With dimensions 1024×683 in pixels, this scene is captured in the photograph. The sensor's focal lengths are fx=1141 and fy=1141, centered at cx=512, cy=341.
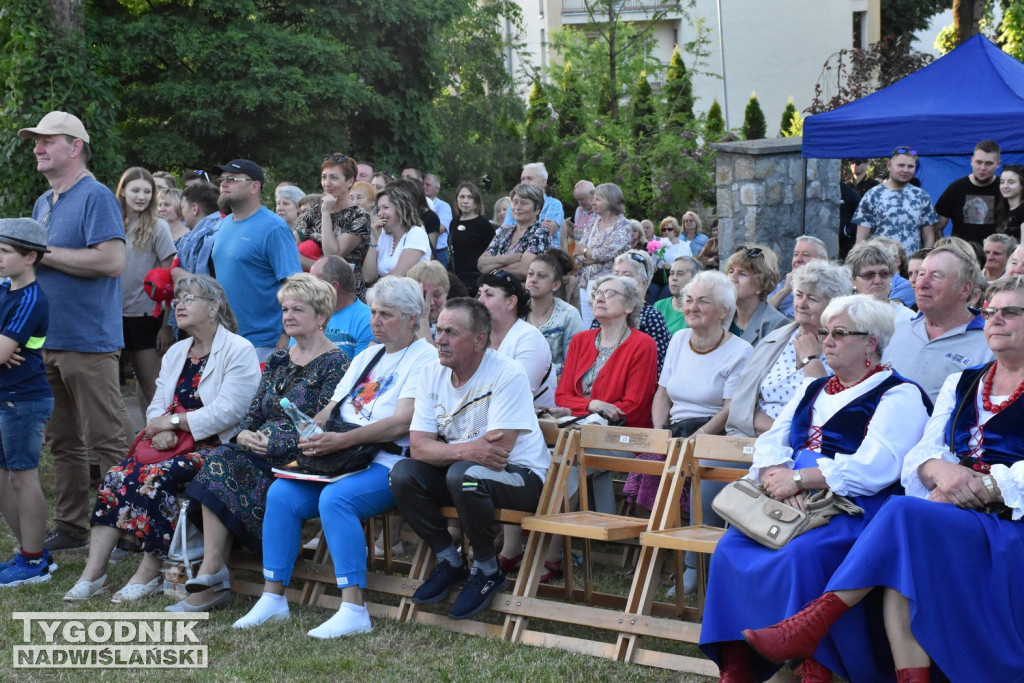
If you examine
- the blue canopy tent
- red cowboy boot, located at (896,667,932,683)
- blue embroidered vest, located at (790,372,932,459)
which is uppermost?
the blue canopy tent

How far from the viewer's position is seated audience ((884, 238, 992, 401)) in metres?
4.60

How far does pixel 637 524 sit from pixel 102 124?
27.5 ft

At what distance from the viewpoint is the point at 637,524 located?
4777 mm

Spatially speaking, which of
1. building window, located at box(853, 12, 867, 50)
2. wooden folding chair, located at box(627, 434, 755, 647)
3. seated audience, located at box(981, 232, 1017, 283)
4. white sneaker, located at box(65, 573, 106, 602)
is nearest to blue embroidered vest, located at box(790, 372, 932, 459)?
wooden folding chair, located at box(627, 434, 755, 647)

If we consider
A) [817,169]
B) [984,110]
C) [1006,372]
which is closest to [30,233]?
[1006,372]

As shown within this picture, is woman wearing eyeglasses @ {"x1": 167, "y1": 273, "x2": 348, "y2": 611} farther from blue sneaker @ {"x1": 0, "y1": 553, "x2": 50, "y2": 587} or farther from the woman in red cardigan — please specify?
the woman in red cardigan

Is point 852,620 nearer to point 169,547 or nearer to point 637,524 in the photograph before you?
point 637,524

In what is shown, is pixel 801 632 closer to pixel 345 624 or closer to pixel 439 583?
pixel 439 583

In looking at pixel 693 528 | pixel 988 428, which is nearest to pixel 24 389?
pixel 693 528

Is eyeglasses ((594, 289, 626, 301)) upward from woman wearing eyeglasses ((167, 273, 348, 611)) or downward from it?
upward

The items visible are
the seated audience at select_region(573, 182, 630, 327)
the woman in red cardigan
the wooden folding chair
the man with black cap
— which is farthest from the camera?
the seated audience at select_region(573, 182, 630, 327)

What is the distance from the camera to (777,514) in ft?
12.8

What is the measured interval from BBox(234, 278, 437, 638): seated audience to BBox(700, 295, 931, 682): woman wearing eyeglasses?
1.70m

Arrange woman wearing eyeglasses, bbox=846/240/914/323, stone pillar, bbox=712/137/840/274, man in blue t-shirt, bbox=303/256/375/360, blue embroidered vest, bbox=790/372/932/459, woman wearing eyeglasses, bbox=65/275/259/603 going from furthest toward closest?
stone pillar, bbox=712/137/840/274 → man in blue t-shirt, bbox=303/256/375/360 → woman wearing eyeglasses, bbox=846/240/914/323 → woman wearing eyeglasses, bbox=65/275/259/603 → blue embroidered vest, bbox=790/372/932/459
